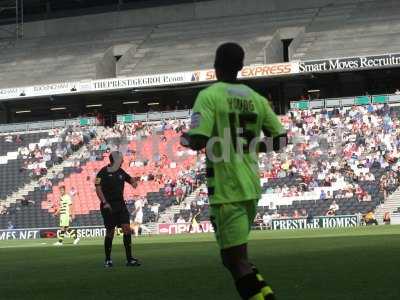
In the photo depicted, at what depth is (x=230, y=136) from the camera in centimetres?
759

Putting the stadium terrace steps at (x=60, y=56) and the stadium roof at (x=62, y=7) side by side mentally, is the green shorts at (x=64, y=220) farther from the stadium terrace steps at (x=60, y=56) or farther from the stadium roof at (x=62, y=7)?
the stadium roof at (x=62, y=7)

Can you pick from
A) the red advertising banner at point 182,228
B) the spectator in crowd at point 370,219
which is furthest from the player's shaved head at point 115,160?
the red advertising banner at point 182,228

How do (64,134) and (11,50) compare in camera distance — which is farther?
(11,50)

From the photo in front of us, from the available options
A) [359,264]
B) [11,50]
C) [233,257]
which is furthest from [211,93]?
[11,50]

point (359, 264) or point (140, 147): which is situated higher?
point (140, 147)

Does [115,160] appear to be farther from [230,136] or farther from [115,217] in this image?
[230,136]

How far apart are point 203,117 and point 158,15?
2240 inches

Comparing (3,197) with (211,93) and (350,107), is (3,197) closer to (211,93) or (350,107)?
(350,107)

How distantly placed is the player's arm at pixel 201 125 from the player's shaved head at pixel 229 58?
0.34m

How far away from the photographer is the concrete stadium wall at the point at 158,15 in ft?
196

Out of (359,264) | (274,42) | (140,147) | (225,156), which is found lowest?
(359,264)

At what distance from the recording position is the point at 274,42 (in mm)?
55188

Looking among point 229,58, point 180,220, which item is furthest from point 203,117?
point 180,220

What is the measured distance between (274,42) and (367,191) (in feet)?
49.0
